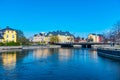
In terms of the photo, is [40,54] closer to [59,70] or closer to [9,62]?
[9,62]

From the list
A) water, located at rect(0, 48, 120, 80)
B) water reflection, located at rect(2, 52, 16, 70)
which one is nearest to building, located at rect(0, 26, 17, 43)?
water reflection, located at rect(2, 52, 16, 70)

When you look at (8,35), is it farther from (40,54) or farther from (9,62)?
(9,62)

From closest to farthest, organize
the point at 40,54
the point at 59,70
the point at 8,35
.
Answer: the point at 59,70 → the point at 40,54 → the point at 8,35

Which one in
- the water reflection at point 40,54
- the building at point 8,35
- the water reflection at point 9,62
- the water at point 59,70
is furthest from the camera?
the building at point 8,35

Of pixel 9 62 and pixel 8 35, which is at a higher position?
pixel 8 35

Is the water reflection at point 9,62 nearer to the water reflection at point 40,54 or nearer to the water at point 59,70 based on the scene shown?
the water at point 59,70

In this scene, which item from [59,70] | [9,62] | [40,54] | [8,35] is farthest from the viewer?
[8,35]

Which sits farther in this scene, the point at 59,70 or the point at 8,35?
the point at 8,35

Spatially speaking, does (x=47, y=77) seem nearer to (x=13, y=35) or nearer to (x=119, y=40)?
(x=119, y=40)

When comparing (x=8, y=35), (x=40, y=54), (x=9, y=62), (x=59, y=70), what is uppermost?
(x=8, y=35)

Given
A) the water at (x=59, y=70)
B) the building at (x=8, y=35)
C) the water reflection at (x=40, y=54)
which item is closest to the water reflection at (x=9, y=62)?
the water at (x=59, y=70)

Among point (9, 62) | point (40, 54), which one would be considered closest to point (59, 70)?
point (9, 62)

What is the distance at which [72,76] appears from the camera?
37156mm

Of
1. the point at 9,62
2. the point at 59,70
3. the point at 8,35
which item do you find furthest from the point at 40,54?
the point at 8,35
